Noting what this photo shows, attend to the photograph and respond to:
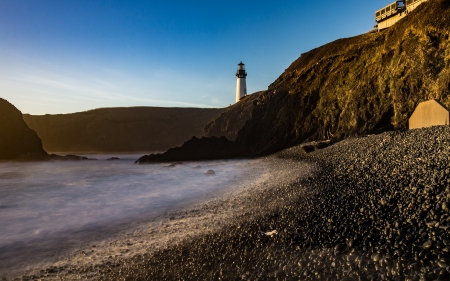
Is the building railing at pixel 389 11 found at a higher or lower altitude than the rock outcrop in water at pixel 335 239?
higher

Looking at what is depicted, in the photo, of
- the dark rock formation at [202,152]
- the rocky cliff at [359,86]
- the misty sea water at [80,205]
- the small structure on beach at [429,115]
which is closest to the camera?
the misty sea water at [80,205]

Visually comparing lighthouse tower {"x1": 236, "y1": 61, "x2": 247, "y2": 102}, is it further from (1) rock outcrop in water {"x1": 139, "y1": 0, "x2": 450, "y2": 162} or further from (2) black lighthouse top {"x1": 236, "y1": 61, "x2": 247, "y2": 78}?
(1) rock outcrop in water {"x1": 139, "y1": 0, "x2": 450, "y2": 162}

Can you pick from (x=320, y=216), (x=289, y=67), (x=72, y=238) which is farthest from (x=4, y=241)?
(x=289, y=67)

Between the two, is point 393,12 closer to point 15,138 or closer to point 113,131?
point 15,138

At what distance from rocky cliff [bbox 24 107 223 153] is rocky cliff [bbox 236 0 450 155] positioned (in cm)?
4533

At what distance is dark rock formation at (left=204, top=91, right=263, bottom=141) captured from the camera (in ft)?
148

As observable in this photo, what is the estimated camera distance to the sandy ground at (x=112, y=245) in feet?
16.2

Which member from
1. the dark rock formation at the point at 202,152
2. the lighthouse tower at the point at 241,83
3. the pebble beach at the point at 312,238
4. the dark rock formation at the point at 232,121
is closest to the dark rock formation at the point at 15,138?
the dark rock formation at the point at 202,152

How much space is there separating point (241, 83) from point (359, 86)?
37.4 meters

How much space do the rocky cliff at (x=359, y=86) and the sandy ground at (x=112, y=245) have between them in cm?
1303

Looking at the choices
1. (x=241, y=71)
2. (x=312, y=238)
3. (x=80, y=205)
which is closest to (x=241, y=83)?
(x=241, y=71)

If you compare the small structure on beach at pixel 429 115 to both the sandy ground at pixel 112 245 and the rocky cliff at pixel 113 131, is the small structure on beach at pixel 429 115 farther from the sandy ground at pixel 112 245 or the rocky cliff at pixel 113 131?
the rocky cliff at pixel 113 131

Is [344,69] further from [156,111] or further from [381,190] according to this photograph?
[156,111]

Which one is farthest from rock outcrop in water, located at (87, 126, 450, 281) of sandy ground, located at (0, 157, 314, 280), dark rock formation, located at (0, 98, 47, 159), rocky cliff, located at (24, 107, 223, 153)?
rocky cliff, located at (24, 107, 223, 153)
